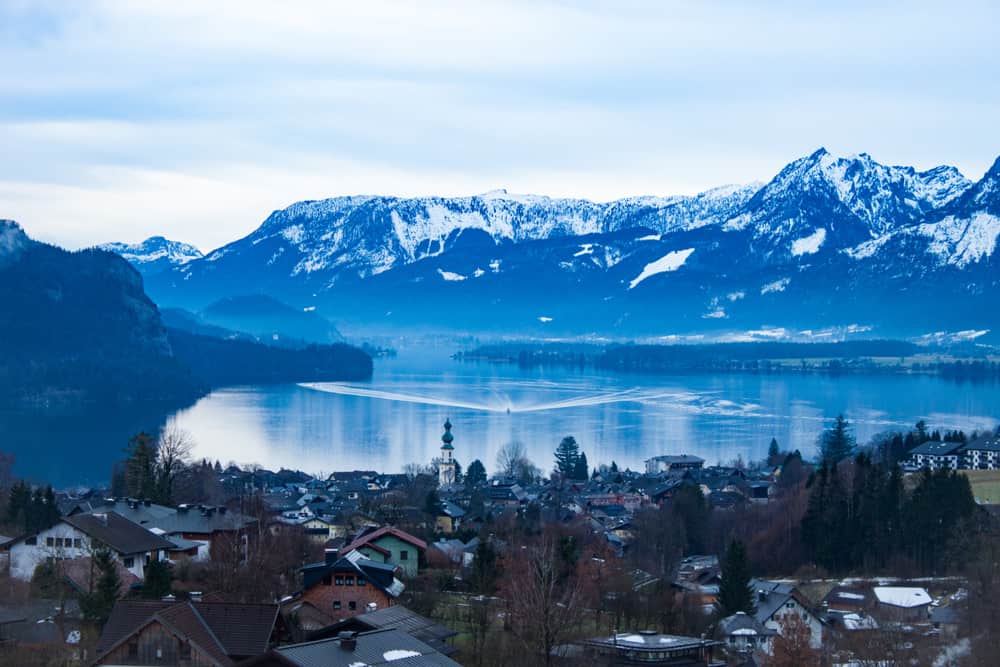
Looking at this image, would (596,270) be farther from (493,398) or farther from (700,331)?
(493,398)

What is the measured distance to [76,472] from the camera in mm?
36031

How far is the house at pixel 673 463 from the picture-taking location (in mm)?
35094

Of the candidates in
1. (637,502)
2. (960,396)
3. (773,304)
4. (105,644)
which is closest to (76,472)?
(637,502)

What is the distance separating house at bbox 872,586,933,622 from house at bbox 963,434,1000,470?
13845 mm

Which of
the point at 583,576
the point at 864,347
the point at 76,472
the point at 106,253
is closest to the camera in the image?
the point at 583,576

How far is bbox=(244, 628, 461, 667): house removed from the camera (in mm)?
9062

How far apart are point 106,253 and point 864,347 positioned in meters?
49.6


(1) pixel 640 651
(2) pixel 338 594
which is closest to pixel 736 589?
(2) pixel 338 594

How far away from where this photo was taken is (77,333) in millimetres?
81625

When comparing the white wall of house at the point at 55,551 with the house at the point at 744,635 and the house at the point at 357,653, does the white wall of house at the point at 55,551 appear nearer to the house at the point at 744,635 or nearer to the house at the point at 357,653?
the house at the point at 357,653

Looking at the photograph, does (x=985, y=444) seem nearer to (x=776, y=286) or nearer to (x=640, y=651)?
(x=640, y=651)

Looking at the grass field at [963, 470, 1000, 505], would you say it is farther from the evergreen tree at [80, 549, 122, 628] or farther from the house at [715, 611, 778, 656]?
the evergreen tree at [80, 549, 122, 628]

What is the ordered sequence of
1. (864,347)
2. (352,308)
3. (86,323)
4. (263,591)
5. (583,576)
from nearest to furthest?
1. (263,591)
2. (583,576)
3. (86,323)
4. (864,347)
5. (352,308)

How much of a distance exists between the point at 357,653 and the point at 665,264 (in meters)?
187
